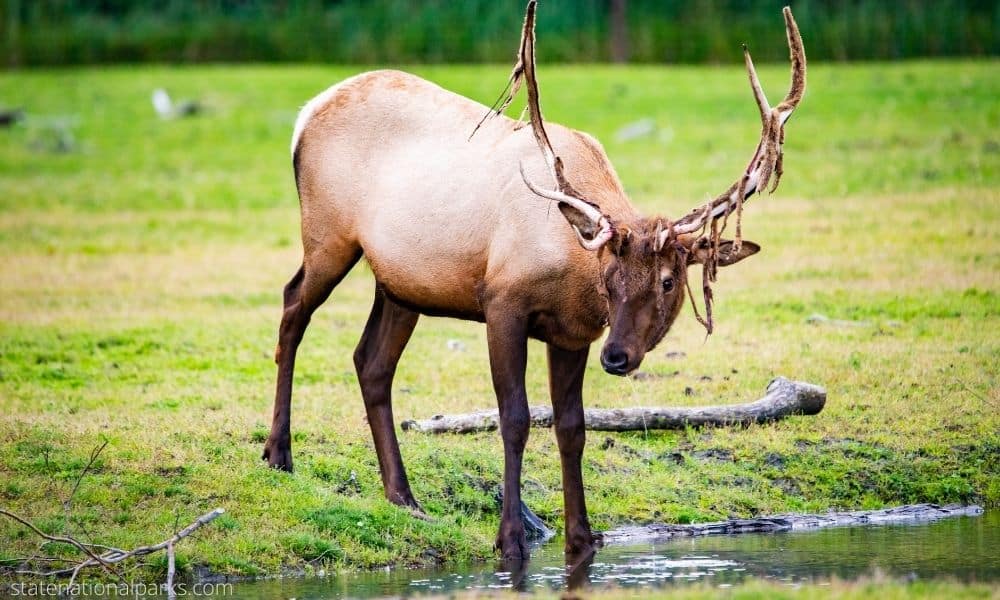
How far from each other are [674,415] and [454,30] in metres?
29.1

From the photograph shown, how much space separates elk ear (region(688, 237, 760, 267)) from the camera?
862cm

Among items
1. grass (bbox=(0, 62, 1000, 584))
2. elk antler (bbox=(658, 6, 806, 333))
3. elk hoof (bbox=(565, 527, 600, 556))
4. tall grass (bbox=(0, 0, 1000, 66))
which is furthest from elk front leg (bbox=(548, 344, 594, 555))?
tall grass (bbox=(0, 0, 1000, 66))

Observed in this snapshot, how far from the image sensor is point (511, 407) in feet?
30.3

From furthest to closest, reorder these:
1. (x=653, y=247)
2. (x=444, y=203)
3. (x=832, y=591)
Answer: (x=444, y=203)
(x=653, y=247)
(x=832, y=591)

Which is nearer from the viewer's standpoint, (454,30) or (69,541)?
(69,541)

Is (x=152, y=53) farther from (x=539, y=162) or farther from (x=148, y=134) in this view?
(x=539, y=162)

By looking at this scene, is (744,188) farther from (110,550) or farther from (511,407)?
(110,550)

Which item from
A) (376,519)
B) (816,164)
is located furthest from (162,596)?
(816,164)

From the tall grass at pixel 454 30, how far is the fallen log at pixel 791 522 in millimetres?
27493

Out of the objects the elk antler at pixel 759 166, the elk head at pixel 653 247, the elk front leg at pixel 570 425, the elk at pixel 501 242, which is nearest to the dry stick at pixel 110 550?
the elk at pixel 501 242

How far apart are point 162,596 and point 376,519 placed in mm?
1535

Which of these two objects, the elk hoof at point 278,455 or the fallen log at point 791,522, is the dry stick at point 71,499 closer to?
the elk hoof at point 278,455

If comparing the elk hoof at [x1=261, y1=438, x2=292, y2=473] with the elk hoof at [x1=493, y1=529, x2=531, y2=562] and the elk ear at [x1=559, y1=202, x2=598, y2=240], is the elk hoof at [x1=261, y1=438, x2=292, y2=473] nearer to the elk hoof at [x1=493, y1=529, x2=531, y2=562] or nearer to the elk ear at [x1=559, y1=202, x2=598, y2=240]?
the elk hoof at [x1=493, y1=529, x2=531, y2=562]

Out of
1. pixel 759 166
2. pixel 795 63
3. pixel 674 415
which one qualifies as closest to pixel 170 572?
pixel 759 166
